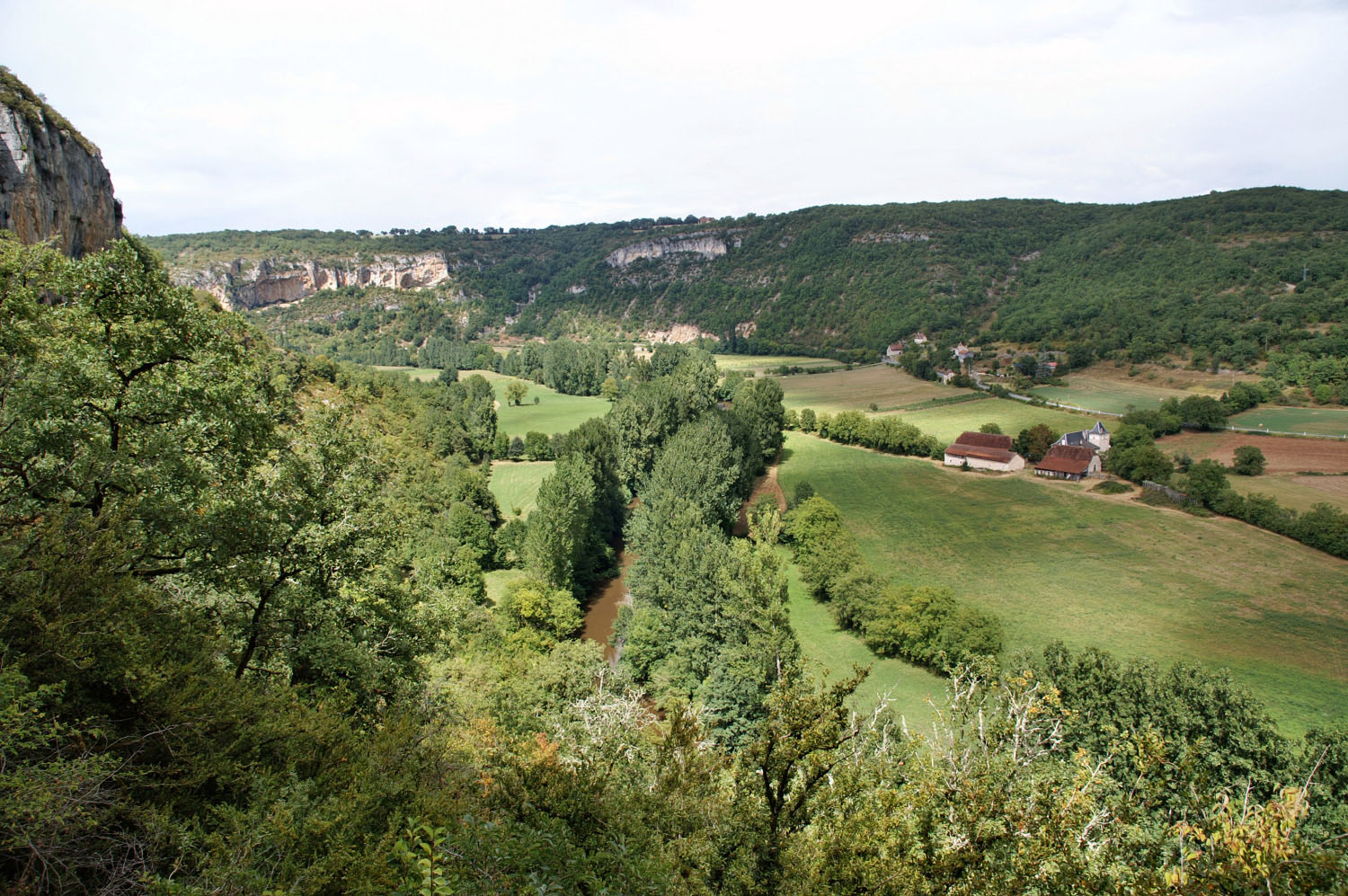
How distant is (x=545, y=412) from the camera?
7694 centimetres

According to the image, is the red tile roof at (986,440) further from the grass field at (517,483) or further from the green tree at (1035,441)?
the grass field at (517,483)

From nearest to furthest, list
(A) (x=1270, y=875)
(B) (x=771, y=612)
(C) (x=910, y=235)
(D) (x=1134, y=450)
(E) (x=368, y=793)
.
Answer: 1. (A) (x=1270, y=875)
2. (E) (x=368, y=793)
3. (B) (x=771, y=612)
4. (D) (x=1134, y=450)
5. (C) (x=910, y=235)

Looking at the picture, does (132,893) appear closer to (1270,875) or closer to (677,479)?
(1270,875)

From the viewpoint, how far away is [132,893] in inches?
211

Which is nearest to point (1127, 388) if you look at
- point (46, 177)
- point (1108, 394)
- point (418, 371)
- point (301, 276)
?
point (1108, 394)

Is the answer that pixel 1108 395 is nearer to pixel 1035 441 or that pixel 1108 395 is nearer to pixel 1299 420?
pixel 1299 420

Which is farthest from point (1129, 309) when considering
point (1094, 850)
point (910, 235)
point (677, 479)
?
point (1094, 850)

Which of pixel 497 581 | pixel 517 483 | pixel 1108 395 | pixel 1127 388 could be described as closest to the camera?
pixel 497 581

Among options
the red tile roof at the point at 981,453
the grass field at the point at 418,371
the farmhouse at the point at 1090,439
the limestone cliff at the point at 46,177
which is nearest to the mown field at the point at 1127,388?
the farmhouse at the point at 1090,439

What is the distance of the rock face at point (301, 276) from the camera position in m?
111

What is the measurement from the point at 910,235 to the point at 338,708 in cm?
16692

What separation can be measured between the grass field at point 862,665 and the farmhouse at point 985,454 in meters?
27.1

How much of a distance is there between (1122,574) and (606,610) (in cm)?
2962

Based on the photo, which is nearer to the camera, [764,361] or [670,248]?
[764,361]
